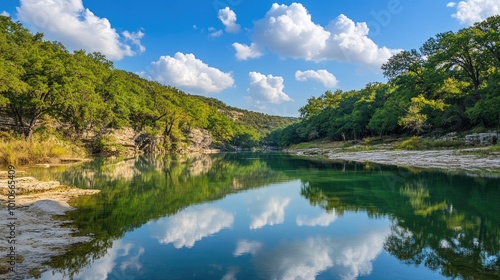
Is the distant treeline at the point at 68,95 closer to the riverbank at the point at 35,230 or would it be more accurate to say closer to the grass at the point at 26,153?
the grass at the point at 26,153

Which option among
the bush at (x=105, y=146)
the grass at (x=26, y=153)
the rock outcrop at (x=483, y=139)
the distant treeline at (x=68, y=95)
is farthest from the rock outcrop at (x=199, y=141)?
the rock outcrop at (x=483, y=139)

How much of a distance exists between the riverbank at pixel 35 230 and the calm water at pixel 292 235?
0.36 m

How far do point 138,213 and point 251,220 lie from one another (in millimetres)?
4185

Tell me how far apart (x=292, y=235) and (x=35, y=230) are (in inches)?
269

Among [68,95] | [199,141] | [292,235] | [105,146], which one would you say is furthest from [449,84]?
[199,141]

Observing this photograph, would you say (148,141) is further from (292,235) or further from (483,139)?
(292,235)

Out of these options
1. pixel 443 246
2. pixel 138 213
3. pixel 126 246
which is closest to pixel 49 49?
pixel 138 213

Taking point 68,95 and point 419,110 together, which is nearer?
point 68,95

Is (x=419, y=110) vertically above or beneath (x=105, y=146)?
above

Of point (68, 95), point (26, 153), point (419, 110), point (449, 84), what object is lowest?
point (26, 153)

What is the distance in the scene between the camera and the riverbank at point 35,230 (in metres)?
6.47

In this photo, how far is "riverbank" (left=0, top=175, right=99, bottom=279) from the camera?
6.47m

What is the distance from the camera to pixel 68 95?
44281 millimetres

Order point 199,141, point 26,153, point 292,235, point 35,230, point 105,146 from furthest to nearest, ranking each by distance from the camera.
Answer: point 199,141, point 105,146, point 26,153, point 292,235, point 35,230
